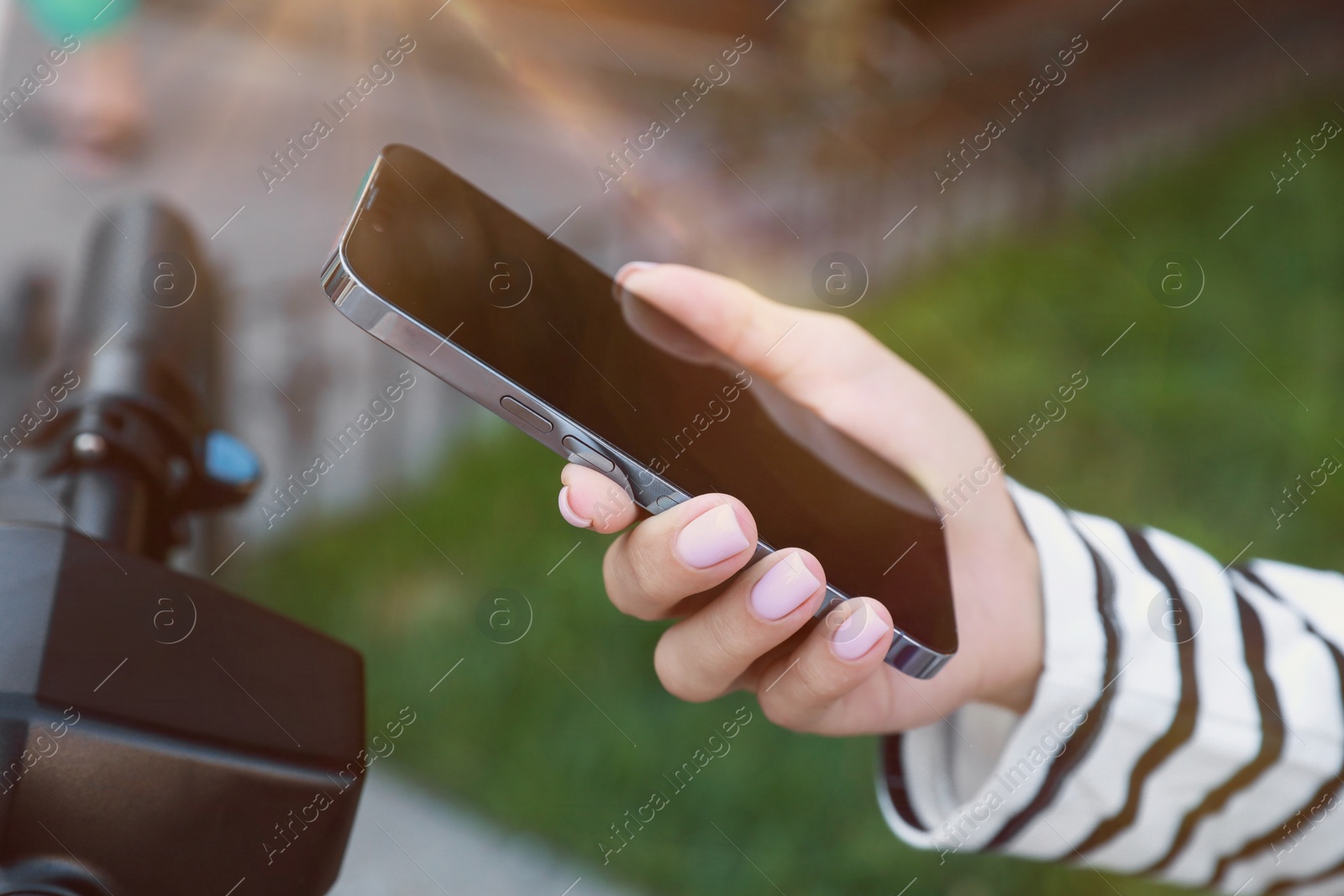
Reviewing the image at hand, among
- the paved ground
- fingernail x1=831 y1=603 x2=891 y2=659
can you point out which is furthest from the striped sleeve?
the paved ground

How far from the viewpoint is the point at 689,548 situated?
2.85 ft

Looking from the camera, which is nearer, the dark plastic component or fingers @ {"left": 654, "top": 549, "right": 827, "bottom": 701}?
the dark plastic component

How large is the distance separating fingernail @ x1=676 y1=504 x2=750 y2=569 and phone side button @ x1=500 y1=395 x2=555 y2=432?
6.4 inches

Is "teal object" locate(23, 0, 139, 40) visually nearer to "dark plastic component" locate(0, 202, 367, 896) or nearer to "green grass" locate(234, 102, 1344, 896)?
"green grass" locate(234, 102, 1344, 896)

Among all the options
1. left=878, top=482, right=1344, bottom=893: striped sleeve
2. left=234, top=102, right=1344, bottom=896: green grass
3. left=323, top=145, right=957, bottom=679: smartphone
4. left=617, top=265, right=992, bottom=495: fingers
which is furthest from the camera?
left=234, top=102, right=1344, bottom=896: green grass

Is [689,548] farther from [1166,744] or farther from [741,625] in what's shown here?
[1166,744]

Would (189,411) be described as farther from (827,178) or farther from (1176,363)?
(827,178)

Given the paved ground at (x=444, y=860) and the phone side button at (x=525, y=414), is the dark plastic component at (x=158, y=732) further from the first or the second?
the paved ground at (x=444, y=860)

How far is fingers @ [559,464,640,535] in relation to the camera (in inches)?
35.0

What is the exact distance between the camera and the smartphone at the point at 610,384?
0.84 metres

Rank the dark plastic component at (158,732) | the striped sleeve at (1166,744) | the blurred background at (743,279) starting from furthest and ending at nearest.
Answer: the blurred background at (743,279), the striped sleeve at (1166,744), the dark plastic component at (158,732)

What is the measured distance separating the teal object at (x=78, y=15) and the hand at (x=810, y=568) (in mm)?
5221

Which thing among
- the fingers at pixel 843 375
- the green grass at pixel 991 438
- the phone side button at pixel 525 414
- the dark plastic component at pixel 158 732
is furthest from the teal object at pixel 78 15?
the dark plastic component at pixel 158 732

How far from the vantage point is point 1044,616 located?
45.9 inches
